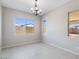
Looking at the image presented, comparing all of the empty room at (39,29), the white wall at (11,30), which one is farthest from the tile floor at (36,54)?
the white wall at (11,30)

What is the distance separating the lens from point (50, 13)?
208 inches

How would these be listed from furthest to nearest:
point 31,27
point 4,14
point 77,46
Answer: point 31,27 < point 4,14 < point 77,46

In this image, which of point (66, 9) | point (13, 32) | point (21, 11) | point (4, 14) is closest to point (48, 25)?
point (66, 9)

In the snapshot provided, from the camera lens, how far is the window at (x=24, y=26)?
521 centimetres

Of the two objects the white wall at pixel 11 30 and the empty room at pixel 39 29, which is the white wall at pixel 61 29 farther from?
the white wall at pixel 11 30

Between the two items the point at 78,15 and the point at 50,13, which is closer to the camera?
the point at 78,15

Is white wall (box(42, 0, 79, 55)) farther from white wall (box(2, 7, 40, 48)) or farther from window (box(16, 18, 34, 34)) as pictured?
white wall (box(2, 7, 40, 48))

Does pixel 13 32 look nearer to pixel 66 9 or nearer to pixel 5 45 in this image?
pixel 5 45

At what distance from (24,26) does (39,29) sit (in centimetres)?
157

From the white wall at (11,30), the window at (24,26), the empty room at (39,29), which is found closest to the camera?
the empty room at (39,29)

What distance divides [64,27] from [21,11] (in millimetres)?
3497

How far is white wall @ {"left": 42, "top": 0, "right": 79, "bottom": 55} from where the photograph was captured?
353cm

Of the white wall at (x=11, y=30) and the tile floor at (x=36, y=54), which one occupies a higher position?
the white wall at (x=11, y=30)

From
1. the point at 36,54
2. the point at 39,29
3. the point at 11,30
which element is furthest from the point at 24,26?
the point at 36,54
